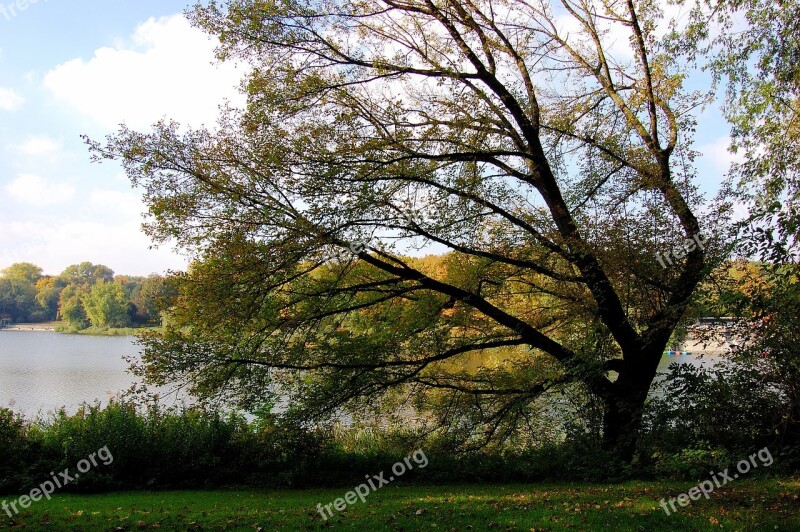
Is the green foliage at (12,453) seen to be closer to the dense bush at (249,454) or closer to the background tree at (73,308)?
the dense bush at (249,454)

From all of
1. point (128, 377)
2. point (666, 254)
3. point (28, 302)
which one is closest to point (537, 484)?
point (666, 254)

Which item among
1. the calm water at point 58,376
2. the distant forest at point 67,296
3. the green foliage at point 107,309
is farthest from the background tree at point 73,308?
the calm water at point 58,376

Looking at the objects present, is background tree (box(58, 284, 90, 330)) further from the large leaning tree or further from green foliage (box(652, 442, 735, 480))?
green foliage (box(652, 442, 735, 480))

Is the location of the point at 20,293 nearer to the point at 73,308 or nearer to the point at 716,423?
the point at 73,308

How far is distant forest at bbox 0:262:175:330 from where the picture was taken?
43125mm

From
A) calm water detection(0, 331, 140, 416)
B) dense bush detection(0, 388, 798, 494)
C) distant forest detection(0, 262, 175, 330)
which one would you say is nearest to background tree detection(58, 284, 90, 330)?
distant forest detection(0, 262, 175, 330)

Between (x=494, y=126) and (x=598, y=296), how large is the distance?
4002mm

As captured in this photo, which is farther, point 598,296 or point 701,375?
point 598,296

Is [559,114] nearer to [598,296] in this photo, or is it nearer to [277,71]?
[598,296]

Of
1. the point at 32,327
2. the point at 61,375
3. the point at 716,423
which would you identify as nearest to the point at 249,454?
the point at 716,423

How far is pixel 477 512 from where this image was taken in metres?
6.74

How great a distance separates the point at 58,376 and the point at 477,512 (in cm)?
2598

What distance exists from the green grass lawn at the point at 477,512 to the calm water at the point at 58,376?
432cm

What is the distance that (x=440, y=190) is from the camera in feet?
33.8
